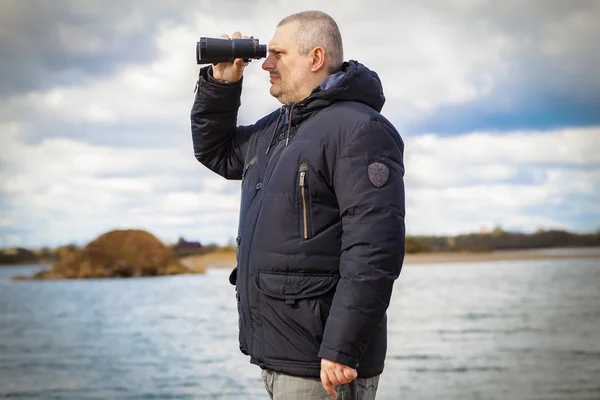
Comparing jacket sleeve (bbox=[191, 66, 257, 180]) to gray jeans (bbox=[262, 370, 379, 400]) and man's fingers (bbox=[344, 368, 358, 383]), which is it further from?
man's fingers (bbox=[344, 368, 358, 383])

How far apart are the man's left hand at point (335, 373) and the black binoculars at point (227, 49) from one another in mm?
1116

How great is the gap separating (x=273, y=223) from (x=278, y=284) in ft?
0.63

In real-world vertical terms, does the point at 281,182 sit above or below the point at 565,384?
above

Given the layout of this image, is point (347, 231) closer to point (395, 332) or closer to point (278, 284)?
point (278, 284)

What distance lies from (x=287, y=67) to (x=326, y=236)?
62 centimetres

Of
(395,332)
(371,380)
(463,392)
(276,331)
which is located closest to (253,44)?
(276,331)

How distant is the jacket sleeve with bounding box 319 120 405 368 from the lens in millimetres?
2137

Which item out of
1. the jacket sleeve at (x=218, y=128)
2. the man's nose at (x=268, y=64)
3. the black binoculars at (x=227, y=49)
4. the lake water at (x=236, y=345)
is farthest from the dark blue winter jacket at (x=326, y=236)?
the lake water at (x=236, y=345)

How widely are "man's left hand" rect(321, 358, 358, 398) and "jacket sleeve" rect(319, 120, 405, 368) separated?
0.02 metres

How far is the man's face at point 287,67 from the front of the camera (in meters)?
2.47

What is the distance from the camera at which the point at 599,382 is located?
26.0 ft

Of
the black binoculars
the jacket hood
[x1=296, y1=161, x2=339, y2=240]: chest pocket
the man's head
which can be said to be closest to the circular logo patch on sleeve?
[x1=296, y1=161, x2=339, y2=240]: chest pocket

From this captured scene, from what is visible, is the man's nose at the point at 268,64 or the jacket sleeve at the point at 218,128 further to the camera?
the jacket sleeve at the point at 218,128

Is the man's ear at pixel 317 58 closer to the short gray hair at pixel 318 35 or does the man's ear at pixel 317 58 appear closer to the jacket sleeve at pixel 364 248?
the short gray hair at pixel 318 35
